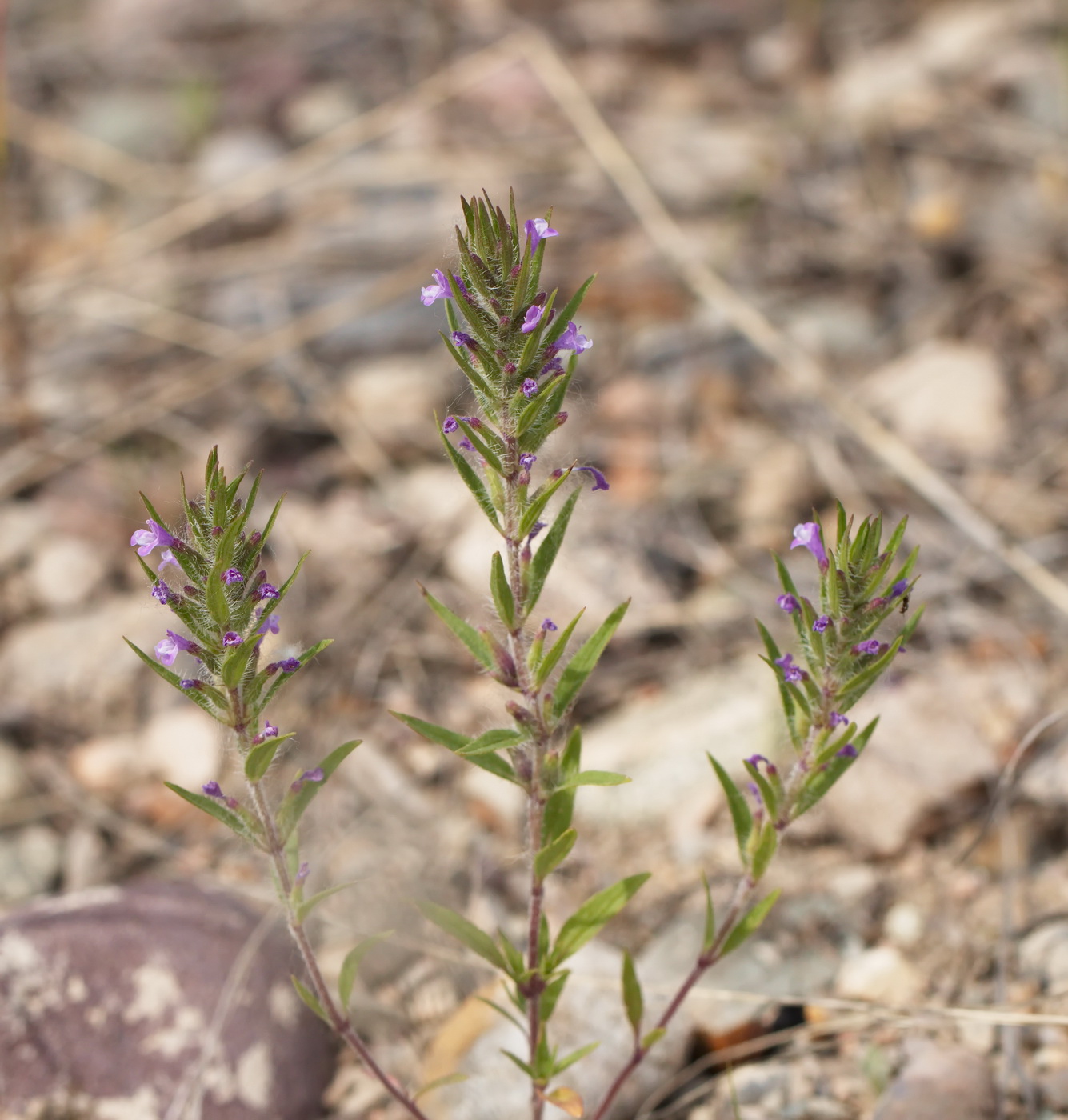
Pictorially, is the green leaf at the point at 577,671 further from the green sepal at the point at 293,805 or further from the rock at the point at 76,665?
the rock at the point at 76,665

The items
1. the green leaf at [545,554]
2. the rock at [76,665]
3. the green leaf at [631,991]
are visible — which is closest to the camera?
the green leaf at [545,554]

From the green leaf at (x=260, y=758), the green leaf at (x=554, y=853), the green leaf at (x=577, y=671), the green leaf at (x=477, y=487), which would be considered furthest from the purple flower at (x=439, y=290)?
the green leaf at (x=554, y=853)

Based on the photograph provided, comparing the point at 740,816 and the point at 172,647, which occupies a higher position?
the point at 172,647

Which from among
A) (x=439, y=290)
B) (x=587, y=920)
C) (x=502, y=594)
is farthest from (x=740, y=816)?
(x=439, y=290)

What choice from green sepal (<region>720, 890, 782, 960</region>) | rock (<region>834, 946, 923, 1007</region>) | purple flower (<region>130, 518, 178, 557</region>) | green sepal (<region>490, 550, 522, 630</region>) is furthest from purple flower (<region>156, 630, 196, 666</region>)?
rock (<region>834, 946, 923, 1007</region>)

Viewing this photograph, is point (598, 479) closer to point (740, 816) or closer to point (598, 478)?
point (598, 478)

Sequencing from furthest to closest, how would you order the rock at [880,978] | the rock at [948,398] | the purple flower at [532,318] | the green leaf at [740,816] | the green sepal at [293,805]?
1. the rock at [948,398]
2. the rock at [880,978]
3. the green leaf at [740,816]
4. the green sepal at [293,805]
5. the purple flower at [532,318]
